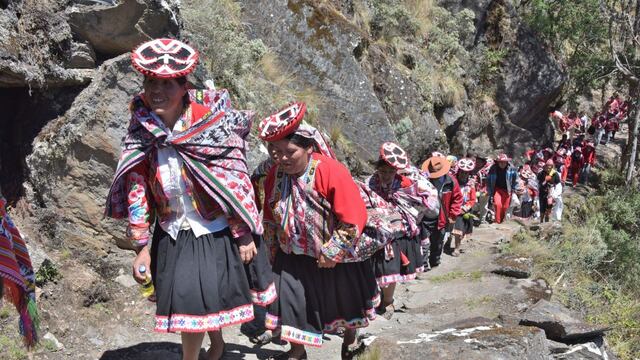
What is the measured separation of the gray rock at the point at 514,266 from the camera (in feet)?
28.4

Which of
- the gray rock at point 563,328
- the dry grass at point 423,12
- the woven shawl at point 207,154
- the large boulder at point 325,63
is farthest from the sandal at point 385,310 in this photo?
the dry grass at point 423,12

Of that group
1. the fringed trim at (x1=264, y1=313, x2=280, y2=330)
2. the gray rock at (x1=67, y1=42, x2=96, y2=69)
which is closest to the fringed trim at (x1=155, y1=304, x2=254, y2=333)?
the fringed trim at (x1=264, y1=313, x2=280, y2=330)

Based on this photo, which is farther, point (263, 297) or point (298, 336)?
point (298, 336)

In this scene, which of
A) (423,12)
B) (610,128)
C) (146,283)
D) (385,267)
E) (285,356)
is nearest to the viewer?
(146,283)

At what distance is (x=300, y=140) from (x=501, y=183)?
10251 mm

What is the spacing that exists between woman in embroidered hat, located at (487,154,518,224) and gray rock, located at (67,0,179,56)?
30.1 feet

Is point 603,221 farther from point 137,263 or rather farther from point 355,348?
point 137,263

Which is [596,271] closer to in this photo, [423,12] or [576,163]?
[423,12]

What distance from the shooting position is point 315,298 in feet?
14.3

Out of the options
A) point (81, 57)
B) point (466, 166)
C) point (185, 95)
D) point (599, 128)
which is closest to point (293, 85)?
point (466, 166)

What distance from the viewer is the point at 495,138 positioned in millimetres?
21016

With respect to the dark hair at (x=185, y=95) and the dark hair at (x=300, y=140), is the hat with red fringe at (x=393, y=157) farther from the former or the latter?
the dark hair at (x=185, y=95)

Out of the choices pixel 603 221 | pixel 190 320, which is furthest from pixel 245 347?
pixel 603 221

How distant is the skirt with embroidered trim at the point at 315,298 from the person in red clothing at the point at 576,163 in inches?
745
